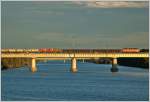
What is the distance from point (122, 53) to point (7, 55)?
10645 mm

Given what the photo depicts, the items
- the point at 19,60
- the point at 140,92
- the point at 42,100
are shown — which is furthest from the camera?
the point at 19,60

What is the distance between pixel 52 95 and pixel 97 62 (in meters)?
109

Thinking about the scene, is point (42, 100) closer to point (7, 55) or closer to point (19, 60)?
point (7, 55)

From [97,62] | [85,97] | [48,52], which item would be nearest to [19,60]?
A: [48,52]

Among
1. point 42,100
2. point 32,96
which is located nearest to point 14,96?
point 32,96

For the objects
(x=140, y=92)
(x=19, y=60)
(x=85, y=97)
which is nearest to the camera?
(x=85, y=97)

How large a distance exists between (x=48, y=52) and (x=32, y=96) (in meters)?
31.4

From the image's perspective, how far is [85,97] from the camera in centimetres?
3222

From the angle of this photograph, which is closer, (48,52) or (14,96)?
(14,96)

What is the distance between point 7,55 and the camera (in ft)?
201

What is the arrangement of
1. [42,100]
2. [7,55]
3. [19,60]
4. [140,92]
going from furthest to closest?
[19,60], [7,55], [140,92], [42,100]

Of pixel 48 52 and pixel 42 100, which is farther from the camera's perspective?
pixel 48 52

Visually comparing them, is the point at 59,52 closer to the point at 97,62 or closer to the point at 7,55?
the point at 7,55

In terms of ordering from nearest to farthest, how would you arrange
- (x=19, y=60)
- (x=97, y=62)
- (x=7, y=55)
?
(x=7, y=55) < (x=19, y=60) < (x=97, y=62)
